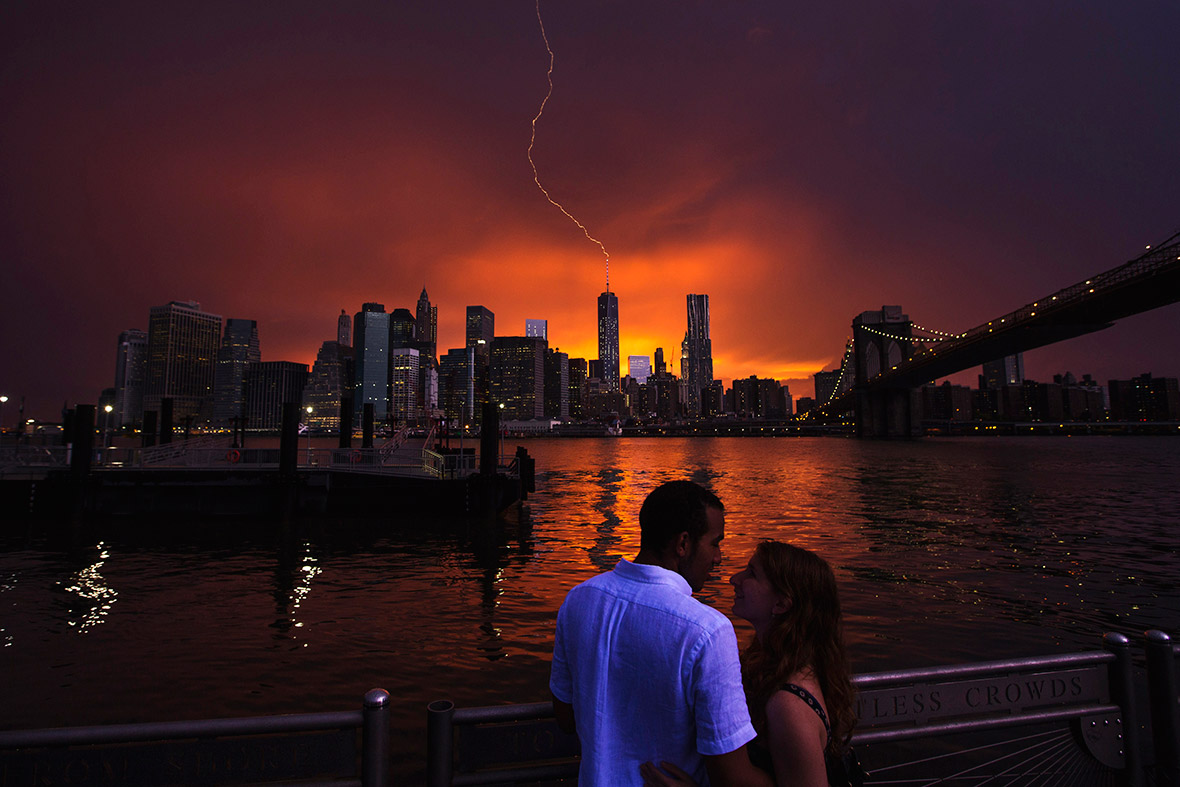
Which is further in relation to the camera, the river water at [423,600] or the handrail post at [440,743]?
the river water at [423,600]

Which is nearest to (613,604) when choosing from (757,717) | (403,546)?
(757,717)

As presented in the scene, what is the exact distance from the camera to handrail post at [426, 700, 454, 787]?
2648 millimetres

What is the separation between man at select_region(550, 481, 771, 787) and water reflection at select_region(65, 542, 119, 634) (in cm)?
1299

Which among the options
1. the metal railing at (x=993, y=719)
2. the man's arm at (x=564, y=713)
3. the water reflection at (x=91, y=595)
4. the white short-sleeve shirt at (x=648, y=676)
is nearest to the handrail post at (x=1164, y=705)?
the metal railing at (x=993, y=719)

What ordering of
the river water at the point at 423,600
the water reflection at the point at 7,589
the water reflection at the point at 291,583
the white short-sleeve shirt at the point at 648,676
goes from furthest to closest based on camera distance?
the water reflection at the point at 291,583
the water reflection at the point at 7,589
the river water at the point at 423,600
the white short-sleeve shirt at the point at 648,676

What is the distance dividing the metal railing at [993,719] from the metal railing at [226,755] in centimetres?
27

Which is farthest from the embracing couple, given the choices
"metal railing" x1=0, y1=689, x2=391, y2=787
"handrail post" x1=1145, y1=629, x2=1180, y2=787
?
"handrail post" x1=1145, y1=629, x2=1180, y2=787

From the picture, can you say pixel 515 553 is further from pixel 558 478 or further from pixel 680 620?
pixel 558 478

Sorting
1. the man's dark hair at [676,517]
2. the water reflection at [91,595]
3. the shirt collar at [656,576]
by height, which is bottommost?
the water reflection at [91,595]

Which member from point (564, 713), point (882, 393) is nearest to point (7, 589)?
point (564, 713)

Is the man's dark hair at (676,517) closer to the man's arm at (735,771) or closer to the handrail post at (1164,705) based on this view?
A: the man's arm at (735,771)

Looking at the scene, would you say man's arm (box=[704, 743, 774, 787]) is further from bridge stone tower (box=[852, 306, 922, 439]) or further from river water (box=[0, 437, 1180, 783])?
bridge stone tower (box=[852, 306, 922, 439])

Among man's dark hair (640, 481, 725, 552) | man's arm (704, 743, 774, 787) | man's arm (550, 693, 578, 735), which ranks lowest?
man's arm (550, 693, 578, 735)

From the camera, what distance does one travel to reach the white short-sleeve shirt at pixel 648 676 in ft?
6.32
